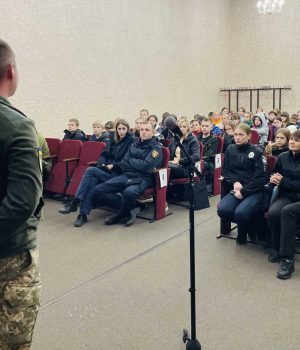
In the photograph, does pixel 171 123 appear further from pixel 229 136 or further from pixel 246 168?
pixel 229 136

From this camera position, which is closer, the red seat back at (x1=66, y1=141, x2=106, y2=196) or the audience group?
the audience group

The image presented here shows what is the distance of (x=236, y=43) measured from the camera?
1179cm

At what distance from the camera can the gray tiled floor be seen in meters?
2.15

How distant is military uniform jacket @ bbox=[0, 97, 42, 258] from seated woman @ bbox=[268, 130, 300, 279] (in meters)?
2.30

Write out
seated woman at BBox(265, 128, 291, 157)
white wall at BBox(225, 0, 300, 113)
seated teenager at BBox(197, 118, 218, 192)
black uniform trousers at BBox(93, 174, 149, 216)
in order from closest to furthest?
seated woman at BBox(265, 128, 291, 157) → black uniform trousers at BBox(93, 174, 149, 216) → seated teenager at BBox(197, 118, 218, 192) → white wall at BBox(225, 0, 300, 113)

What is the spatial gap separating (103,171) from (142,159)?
0.53 meters

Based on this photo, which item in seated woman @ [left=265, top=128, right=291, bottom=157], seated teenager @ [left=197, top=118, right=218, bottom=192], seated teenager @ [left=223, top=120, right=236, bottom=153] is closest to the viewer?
seated woman @ [left=265, top=128, right=291, bottom=157]

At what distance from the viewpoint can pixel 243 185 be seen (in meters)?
3.59

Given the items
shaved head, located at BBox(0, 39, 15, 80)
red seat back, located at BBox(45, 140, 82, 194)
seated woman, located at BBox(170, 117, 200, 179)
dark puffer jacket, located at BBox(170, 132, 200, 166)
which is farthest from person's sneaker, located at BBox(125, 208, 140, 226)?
shaved head, located at BBox(0, 39, 15, 80)

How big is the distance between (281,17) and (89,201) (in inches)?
374

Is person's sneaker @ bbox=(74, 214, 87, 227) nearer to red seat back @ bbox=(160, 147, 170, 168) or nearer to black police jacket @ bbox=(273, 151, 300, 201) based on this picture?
red seat back @ bbox=(160, 147, 170, 168)

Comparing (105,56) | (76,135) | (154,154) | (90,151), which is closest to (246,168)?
(154,154)

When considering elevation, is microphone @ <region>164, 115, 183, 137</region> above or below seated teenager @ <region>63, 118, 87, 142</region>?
above

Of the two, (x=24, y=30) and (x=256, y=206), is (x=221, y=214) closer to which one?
(x=256, y=206)
